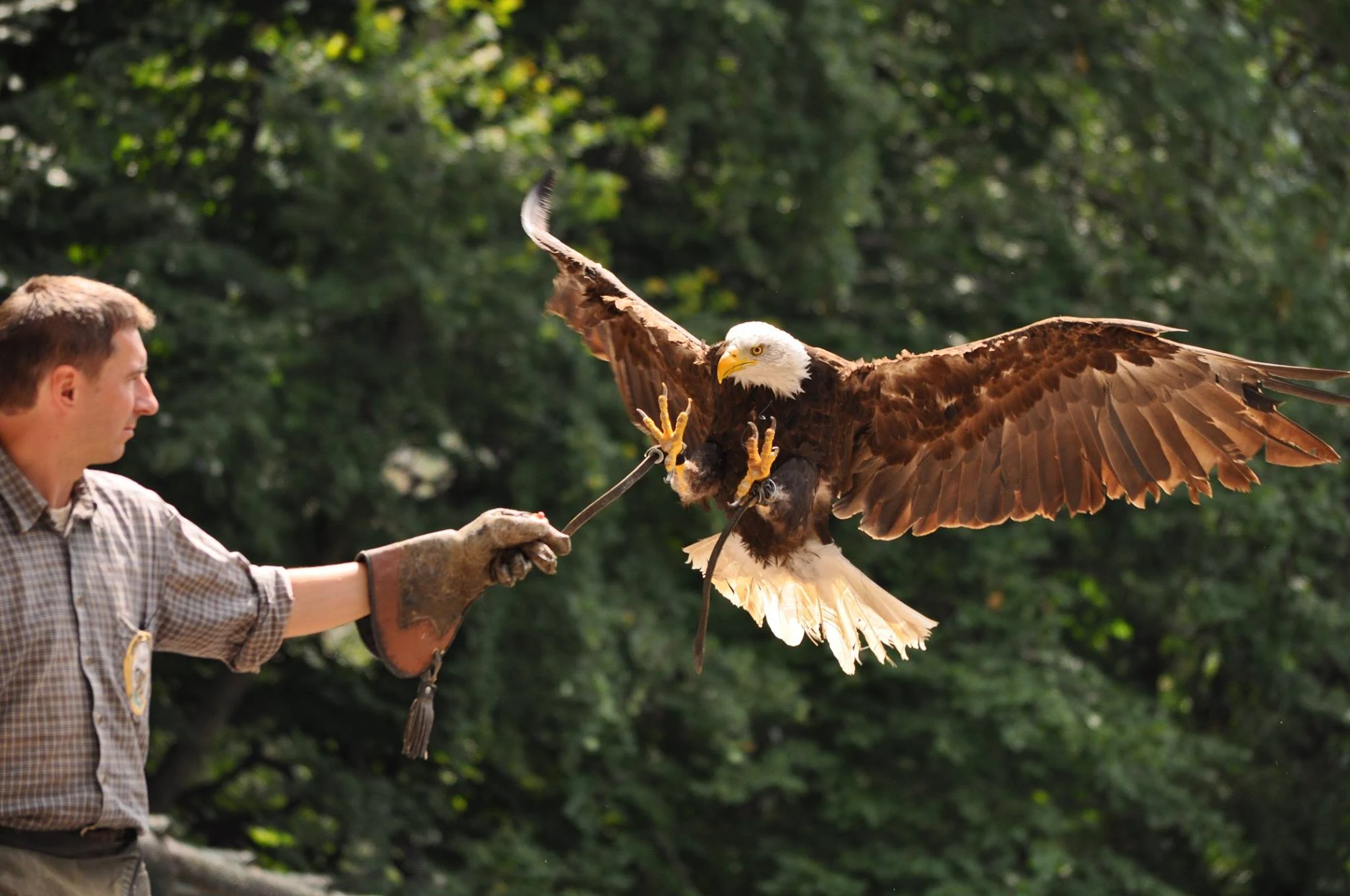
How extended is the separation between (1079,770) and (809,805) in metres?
1.39

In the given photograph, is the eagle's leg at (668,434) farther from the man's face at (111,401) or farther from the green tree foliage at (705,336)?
the green tree foliage at (705,336)

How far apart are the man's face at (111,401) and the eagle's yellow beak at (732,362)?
180cm

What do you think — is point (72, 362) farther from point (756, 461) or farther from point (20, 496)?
point (756, 461)

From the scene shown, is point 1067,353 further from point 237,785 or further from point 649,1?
point 237,785

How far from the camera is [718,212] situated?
8367 millimetres

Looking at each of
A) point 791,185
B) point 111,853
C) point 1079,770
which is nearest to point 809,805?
point 1079,770

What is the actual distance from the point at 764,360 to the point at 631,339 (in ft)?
2.48

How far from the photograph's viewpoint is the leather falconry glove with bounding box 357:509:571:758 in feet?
9.80

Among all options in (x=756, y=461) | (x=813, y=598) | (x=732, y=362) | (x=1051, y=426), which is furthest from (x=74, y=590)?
(x=1051, y=426)

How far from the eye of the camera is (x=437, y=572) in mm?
3012

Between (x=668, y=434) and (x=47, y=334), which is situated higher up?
(x=47, y=334)

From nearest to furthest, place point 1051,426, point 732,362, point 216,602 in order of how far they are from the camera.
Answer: point 216,602, point 732,362, point 1051,426

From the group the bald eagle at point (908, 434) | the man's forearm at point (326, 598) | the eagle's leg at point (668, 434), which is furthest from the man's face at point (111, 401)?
the bald eagle at point (908, 434)

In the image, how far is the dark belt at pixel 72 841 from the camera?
2.48m
